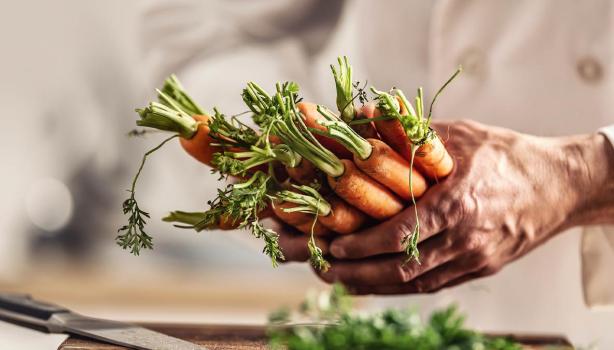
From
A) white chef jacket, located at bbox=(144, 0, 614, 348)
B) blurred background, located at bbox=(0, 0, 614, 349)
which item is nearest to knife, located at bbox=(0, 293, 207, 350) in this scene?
white chef jacket, located at bbox=(144, 0, 614, 348)

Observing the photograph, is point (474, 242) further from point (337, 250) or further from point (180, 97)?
point (180, 97)

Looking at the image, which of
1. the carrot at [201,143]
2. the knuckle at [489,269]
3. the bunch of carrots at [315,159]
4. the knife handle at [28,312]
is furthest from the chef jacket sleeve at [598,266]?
the knife handle at [28,312]

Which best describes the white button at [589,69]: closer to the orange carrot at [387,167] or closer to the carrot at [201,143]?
the orange carrot at [387,167]

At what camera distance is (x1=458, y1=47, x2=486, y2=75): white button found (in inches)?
63.1

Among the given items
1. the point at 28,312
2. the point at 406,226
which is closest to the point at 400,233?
the point at 406,226

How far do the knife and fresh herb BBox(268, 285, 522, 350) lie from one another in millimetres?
324

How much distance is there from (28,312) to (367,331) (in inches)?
26.7

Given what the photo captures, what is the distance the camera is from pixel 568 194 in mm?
1157

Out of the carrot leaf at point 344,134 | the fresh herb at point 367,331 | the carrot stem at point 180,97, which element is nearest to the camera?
the fresh herb at point 367,331

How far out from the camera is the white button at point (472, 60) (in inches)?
63.1

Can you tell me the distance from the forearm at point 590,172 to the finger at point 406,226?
0.78 feet

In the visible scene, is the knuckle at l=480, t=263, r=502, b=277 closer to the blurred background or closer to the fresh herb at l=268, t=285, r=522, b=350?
the fresh herb at l=268, t=285, r=522, b=350

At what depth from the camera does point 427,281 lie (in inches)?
43.6

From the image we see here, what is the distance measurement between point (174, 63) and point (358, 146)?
107cm
